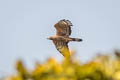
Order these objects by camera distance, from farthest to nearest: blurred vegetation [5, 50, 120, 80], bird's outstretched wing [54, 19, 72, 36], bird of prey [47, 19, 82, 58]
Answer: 1. bird's outstretched wing [54, 19, 72, 36]
2. bird of prey [47, 19, 82, 58]
3. blurred vegetation [5, 50, 120, 80]

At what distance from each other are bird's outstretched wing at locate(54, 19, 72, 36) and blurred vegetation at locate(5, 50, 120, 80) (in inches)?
784

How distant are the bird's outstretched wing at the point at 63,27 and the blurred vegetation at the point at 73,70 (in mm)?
19914

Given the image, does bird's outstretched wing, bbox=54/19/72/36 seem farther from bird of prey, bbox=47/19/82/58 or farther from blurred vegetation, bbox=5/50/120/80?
blurred vegetation, bbox=5/50/120/80

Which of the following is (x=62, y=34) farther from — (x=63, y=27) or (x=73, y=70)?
(x=73, y=70)

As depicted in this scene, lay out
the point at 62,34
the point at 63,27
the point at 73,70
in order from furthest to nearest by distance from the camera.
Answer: the point at 63,27 → the point at 62,34 → the point at 73,70

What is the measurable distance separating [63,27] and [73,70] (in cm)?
2103

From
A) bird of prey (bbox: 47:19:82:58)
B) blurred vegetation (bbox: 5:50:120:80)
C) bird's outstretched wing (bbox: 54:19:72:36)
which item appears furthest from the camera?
bird's outstretched wing (bbox: 54:19:72:36)

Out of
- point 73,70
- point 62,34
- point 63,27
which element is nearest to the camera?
point 73,70

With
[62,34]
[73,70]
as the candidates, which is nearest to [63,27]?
[62,34]

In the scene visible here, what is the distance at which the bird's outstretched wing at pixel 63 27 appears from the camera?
28494 mm

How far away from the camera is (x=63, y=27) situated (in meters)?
29.2

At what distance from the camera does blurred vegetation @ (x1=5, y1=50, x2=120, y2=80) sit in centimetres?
823

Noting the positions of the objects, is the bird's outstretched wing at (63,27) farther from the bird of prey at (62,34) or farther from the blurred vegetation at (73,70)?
the blurred vegetation at (73,70)

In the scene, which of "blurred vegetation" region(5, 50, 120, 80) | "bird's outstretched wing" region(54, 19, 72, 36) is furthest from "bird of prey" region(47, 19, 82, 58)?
"blurred vegetation" region(5, 50, 120, 80)
